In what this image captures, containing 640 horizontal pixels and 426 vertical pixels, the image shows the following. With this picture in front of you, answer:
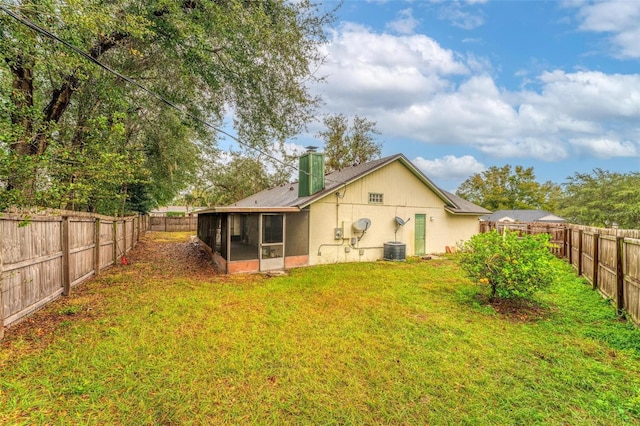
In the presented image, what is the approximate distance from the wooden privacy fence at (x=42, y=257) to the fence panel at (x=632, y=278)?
9.36 m

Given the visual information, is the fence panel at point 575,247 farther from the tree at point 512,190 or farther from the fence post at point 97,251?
the tree at point 512,190

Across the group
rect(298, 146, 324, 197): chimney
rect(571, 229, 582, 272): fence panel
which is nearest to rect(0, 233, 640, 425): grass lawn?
rect(571, 229, 582, 272): fence panel

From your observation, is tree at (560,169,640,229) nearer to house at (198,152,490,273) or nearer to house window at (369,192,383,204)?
house at (198,152,490,273)

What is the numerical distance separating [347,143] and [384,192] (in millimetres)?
15265

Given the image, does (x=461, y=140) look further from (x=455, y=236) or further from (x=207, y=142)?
(x=207, y=142)

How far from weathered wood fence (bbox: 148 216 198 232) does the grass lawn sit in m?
24.3

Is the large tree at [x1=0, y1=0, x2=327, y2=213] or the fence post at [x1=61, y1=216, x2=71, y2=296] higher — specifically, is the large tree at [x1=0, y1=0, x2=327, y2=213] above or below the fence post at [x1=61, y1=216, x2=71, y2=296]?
above

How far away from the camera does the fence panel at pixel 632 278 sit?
4629mm

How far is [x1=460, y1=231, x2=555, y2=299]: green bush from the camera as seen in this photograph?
5508 millimetres

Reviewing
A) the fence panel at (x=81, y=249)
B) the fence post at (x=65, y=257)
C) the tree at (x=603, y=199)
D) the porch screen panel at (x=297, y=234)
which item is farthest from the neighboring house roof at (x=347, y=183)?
the tree at (x=603, y=199)

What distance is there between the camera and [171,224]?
29094 mm

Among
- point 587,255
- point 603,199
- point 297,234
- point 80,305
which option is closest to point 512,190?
point 603,199

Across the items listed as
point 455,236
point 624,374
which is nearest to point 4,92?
point 624,374

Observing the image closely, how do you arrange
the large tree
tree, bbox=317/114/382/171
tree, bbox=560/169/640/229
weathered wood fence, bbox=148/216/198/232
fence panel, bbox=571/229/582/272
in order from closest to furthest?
the large tree
fence panel, bbox=571/229/582/272
tree, bbox=560/169/640/229
tree, bbox=317/114/382/171
weathered wood fence, bbox=148/216/198/232
